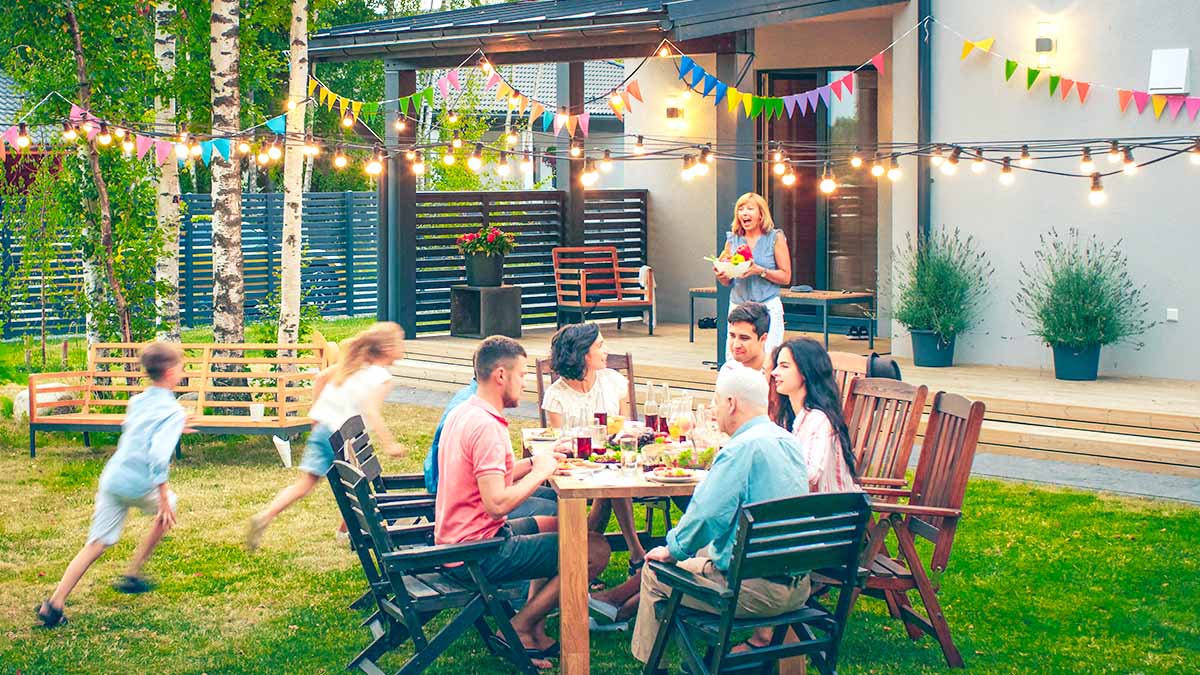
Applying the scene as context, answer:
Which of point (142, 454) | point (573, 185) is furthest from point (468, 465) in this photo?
point (573, 185)

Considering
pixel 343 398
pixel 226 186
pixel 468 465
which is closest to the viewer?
pixel 468 465

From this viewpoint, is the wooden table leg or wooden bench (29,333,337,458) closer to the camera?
the wooden table leg

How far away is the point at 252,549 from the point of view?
724cm

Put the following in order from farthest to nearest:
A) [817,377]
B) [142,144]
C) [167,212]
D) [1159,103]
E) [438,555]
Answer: [167,212], [1159,103], [142,144], [817,377], [438,555]

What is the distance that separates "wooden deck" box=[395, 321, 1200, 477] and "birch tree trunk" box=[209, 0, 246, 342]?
2.44 metres

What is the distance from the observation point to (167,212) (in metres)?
13.0

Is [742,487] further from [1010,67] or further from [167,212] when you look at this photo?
[167,212]

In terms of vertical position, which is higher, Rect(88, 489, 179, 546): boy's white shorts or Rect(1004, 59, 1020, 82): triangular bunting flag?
Rect(1004, 59, 1020, 82): triangular bunting flag

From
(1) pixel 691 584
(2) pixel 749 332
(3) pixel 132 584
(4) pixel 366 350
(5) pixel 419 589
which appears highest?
(2) pixel 749 332

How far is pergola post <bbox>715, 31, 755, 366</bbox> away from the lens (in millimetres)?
11250

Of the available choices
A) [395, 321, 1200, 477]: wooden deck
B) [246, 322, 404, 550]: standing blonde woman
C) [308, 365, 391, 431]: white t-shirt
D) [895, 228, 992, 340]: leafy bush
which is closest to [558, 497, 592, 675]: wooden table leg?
[246, 322, 404, 550]: standing blonde woman

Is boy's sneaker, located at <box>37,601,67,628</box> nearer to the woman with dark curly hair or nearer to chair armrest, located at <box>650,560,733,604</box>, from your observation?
the woman with dark curly hair

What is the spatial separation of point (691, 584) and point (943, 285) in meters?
7.40

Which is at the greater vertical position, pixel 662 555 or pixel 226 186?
pixel 226 186
